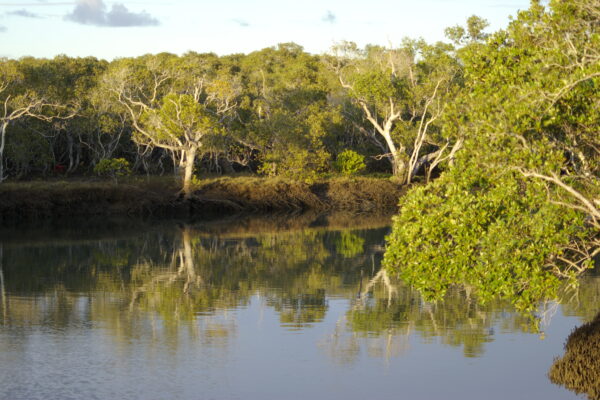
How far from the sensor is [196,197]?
54.7 metres

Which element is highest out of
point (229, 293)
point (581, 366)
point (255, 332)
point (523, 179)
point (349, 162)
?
point (349, 162)

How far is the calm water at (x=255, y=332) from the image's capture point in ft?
53.4

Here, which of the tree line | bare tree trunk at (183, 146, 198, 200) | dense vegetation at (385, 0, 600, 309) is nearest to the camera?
dense vegetation at (385, 0, 600, 309)

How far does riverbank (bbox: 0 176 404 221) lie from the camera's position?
51.8 metres

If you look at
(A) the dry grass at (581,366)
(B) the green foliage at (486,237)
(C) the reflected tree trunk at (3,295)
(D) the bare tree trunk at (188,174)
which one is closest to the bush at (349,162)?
(D) the bare tree trunk at (188,174)

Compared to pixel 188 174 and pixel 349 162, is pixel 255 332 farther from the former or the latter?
pixel 349 162

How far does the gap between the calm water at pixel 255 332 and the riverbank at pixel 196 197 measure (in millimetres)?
16952

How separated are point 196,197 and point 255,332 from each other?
34.4 metres

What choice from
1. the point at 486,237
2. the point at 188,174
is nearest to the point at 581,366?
the point at 486,237

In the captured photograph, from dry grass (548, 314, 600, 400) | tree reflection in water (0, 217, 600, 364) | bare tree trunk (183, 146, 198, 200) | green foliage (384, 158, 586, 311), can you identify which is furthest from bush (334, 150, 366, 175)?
green foliage (384, 158, 586, 311)

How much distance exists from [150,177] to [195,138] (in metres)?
9.73

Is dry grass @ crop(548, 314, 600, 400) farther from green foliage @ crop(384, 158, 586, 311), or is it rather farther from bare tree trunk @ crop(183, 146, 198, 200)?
bare tree trunk @ crop(183, 146, 198, 200)

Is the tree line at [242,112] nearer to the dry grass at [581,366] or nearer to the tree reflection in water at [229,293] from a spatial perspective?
the tree reflection in water at [229,293]

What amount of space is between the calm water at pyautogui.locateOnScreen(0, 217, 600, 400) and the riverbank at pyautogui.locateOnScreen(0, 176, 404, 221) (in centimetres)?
1695
